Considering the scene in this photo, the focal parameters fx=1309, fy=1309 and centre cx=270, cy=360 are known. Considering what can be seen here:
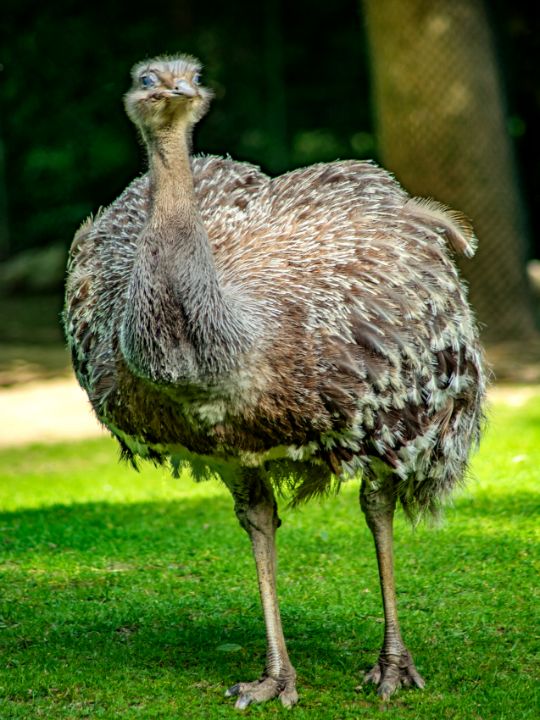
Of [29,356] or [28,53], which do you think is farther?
[28,53]

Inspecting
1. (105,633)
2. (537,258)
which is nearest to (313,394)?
(105,633)

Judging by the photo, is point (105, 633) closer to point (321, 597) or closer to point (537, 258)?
point (321, 597)

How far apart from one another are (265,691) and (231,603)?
4.29 ft

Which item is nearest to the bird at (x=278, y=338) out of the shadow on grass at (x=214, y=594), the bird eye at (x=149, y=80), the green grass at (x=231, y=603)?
the bird eye at (x=149, y=80)

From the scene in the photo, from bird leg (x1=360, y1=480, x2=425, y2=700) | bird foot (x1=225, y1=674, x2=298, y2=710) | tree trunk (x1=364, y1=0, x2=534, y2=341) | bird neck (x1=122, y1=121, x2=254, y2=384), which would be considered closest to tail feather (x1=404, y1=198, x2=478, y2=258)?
bird leg (x1=360, y1=480, x2=425, y2=700)

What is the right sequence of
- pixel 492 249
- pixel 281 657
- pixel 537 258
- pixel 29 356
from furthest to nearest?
pixel 537 258 < pixel 29 356 < pixel 492 249 < pixel 281 657

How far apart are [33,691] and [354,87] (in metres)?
14.7

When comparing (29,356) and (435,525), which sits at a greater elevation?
(435,525)

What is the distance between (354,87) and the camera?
18.8 metres

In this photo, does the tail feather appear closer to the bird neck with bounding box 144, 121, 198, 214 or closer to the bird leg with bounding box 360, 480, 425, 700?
the bird leg with bounding box 360, 480, 425, 700

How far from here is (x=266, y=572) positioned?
5336 millimetres

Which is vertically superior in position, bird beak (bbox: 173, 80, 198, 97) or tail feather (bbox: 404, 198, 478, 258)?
bird beak (bbox: 173, 80, 198, 97)

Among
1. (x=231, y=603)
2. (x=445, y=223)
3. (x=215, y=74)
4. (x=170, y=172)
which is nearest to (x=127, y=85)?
(x=215, y=74)

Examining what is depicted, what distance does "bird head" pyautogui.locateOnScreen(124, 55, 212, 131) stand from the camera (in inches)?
179
